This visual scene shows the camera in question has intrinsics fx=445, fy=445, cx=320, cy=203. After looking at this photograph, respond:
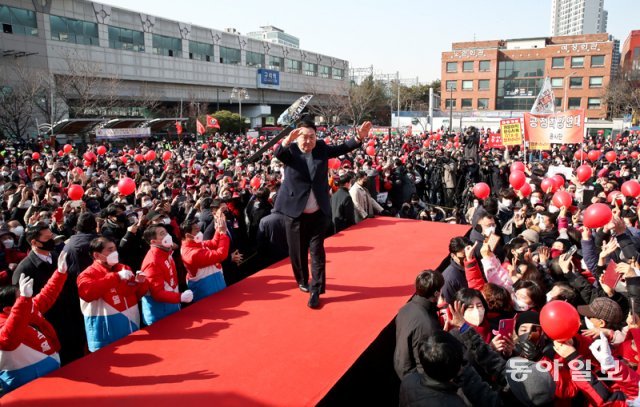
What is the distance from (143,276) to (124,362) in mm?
759

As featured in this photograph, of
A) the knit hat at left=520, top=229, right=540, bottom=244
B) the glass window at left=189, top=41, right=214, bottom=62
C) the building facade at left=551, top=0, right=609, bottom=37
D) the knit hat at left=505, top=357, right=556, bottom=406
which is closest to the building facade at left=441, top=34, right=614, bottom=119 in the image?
the glass window at left=189, top=41, right=214, bottom=62

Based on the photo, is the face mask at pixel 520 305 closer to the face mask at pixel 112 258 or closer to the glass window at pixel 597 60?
the face mask at pixel 112 258

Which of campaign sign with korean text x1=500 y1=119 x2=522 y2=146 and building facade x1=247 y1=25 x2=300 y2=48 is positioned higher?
building facade x1=247 y1=25 x2=300 y2=48

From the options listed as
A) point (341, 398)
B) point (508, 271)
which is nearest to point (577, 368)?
point (341, 398)

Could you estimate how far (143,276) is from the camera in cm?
363

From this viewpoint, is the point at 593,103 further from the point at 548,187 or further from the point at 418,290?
the point at 418,290

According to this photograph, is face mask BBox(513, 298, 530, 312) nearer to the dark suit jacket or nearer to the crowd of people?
the crowd of people

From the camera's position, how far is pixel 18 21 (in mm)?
33594

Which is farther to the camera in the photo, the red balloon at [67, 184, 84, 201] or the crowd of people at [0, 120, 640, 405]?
the red balloon at [67, 184, 84, 201]

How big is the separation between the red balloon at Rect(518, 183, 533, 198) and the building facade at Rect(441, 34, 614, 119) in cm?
4774

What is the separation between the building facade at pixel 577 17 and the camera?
181m

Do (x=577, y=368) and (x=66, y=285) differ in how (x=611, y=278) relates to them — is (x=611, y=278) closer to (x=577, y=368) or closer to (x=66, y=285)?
(x=577, y=368)

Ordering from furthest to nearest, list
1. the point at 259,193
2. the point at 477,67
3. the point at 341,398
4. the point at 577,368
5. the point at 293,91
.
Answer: the point at 293,91 → the point at 477,67 → the point at 259,193 → the point at 341,398 → the point at 577,368

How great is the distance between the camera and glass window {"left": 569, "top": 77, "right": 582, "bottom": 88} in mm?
54781
